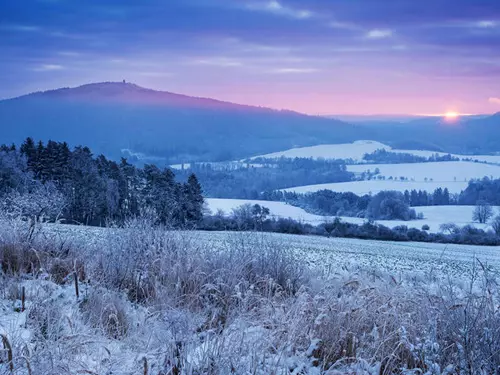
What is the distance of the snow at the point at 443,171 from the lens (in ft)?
345

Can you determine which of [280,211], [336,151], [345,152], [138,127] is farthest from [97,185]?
[336,151]

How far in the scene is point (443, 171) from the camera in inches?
4444

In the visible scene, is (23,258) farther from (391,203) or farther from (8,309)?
(391,203)

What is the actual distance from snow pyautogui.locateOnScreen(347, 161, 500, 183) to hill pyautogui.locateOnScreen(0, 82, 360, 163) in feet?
169

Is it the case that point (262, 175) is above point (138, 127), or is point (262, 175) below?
below

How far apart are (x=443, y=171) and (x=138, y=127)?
10351 centimetres

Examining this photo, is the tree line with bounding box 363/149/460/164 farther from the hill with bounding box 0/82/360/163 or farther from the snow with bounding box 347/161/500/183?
the hill with bounding box 0/82/360/163

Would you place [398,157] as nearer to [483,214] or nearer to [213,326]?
[483,214]

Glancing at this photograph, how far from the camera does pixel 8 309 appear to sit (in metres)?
4.48

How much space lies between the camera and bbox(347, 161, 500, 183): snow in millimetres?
105175

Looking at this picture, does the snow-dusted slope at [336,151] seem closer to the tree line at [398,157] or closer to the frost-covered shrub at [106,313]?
the tree line at [398,157]

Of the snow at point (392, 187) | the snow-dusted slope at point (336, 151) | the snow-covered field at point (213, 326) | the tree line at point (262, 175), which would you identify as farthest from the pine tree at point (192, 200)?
the snow-dusted slope at point (336, 151)

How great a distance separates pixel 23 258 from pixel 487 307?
582cm

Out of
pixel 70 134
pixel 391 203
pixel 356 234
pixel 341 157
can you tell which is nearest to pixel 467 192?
pixel 391 203
